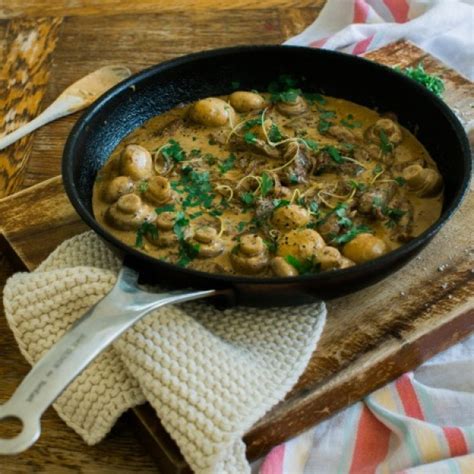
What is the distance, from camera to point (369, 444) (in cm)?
173

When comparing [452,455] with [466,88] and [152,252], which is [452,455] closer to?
[152,252]

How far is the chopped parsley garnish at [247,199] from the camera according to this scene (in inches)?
76.1

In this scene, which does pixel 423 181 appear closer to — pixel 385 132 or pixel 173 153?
pixel 385 132

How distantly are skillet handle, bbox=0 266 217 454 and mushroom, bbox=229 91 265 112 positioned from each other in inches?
32.0

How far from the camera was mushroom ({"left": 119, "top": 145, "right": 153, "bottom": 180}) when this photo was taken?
6.58 ft

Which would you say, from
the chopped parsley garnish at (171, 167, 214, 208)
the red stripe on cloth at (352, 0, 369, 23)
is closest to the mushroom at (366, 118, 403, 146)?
the chopped parsley garnish at (171, 167, 214, 208)

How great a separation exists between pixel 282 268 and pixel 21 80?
1470mm

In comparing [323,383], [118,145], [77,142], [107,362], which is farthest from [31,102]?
[323,383]

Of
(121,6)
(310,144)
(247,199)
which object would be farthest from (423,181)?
(121,6)

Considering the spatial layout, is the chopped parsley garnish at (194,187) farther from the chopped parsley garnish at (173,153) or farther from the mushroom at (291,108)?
the mushroom at (291,108)

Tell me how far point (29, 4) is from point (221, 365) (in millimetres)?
2070

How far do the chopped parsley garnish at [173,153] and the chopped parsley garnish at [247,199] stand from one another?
0.76 ft

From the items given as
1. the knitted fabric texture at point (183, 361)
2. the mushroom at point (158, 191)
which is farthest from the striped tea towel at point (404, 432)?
the mushroom at point (158, 191)

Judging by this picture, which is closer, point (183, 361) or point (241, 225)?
point (183, 361)
